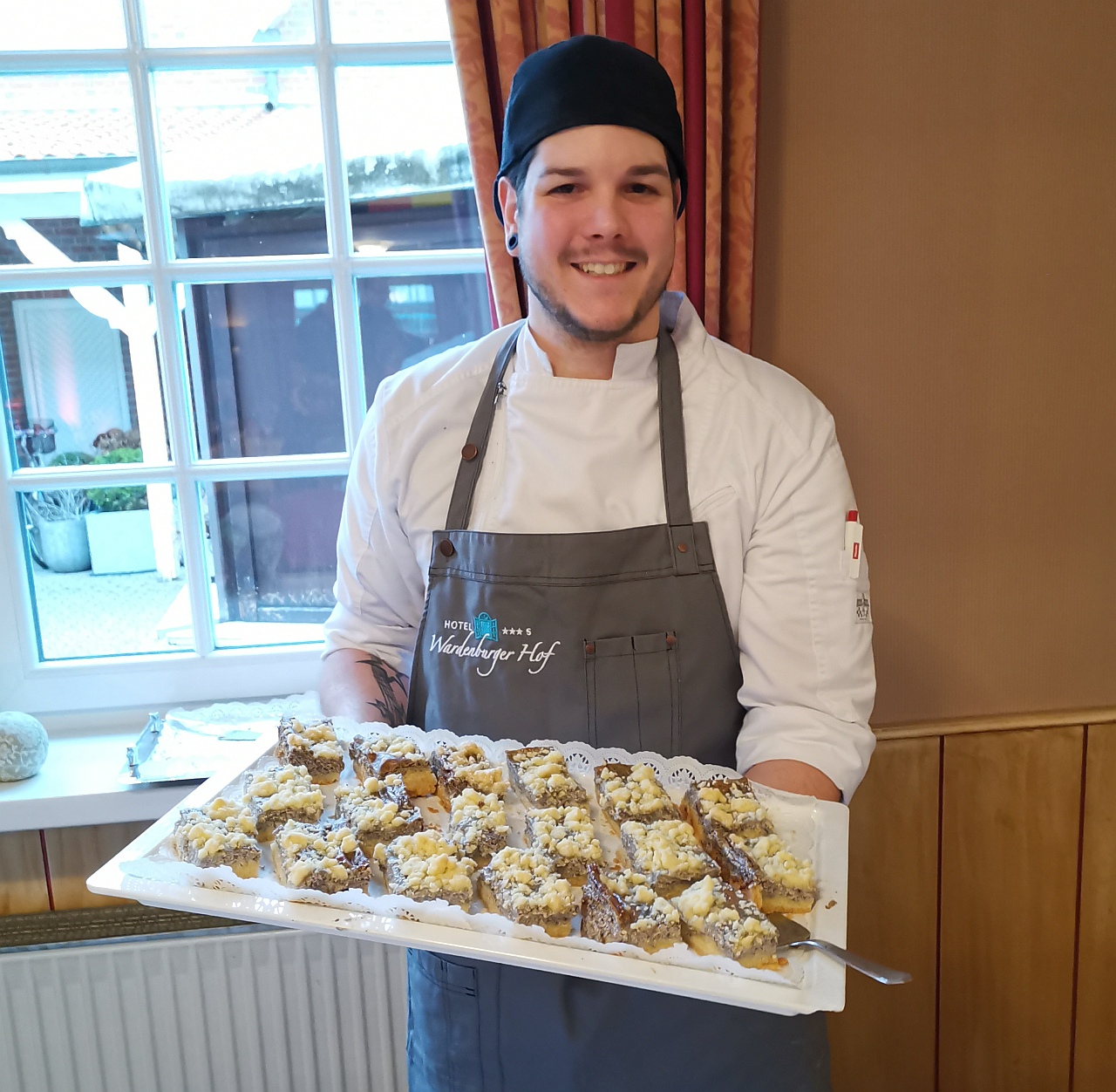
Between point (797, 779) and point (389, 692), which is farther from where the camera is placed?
point (389, 692)

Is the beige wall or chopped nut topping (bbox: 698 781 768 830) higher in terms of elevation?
the beige wall

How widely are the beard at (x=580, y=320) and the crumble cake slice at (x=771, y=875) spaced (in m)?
0.76

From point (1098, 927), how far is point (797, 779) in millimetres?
1298

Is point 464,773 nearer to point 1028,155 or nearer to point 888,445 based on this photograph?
point 888,445

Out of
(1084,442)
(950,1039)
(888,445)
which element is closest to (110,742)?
(888,445)

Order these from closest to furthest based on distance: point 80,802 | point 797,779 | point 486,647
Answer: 1. point 797,779
2. point 486,647
3. point 80,802

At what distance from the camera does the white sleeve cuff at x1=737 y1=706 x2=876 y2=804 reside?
1.35 metres

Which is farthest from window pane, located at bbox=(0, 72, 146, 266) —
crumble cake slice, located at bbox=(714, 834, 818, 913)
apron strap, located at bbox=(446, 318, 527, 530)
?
crumble cake slice, located at bbox=(714, 834, 818, 913)

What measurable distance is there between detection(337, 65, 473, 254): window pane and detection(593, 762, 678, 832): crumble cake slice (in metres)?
1.31

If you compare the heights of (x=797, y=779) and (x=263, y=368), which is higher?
(x=263, y=368)

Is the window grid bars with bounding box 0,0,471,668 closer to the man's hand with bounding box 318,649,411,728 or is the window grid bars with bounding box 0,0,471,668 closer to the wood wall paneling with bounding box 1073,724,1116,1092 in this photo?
the man's hand with bounding box 318,649,411,728

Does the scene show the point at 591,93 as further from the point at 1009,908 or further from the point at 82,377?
the point at 1009,908

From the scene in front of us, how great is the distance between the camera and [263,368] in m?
2.14

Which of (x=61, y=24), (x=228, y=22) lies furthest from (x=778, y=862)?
(x=61, y=24)
